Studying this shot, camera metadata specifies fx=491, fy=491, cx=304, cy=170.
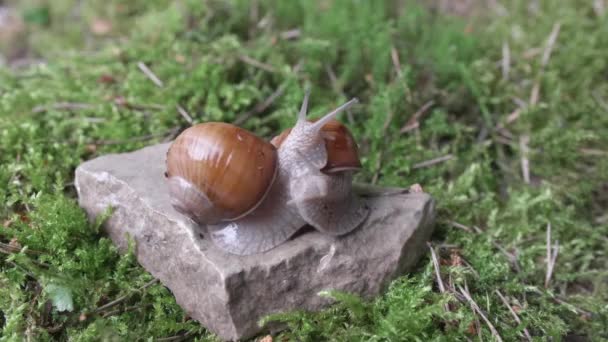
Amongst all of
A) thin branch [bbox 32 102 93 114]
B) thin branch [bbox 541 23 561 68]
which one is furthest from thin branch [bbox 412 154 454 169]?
thin branch [bbox 32 102 93 114]

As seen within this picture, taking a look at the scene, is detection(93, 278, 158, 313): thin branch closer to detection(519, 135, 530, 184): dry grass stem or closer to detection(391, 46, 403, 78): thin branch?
detection(391, 46, 403, 78): thin branch

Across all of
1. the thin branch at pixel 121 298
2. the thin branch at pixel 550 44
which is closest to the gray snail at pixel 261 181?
the thin branch at pixel 121 298

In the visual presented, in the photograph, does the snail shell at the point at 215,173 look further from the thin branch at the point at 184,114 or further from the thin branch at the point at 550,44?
the thin branch at the point at 550,44

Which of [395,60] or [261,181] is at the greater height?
[261,181]

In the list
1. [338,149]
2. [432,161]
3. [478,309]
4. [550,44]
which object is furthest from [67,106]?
[550,44]

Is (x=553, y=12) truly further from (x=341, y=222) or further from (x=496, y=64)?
(x=341, y=222)

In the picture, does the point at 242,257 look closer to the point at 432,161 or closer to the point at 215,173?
the point at 215,173
